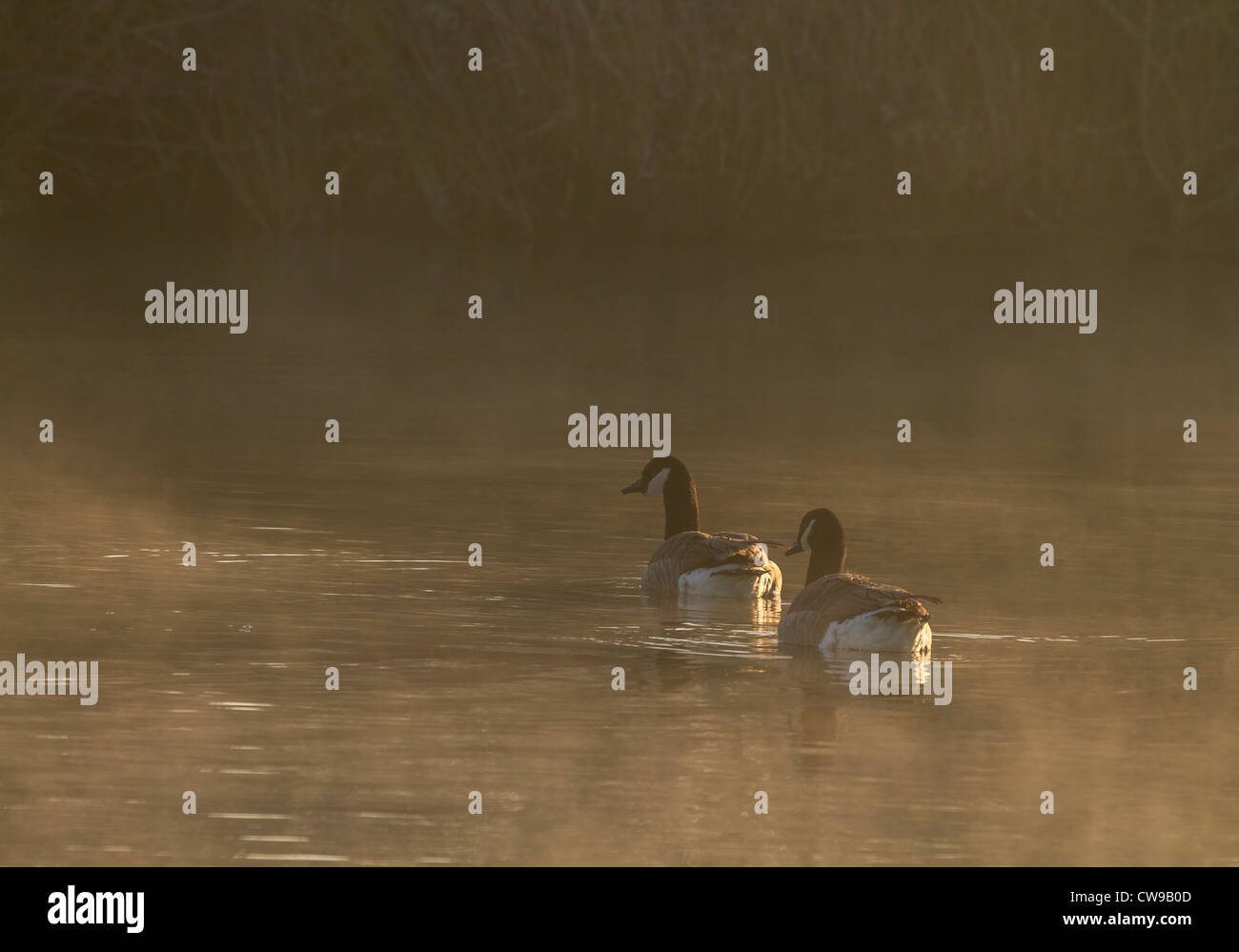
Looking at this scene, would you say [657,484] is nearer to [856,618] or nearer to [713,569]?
[713,569]

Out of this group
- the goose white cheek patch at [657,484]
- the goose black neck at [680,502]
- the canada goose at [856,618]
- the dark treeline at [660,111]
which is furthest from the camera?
the dark treeline at [660,111]

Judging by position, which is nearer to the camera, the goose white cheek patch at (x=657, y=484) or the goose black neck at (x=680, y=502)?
the goose black neck at (x=680, y=502)

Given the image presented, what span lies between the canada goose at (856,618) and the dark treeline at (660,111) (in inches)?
1639

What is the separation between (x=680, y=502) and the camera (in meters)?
18.7

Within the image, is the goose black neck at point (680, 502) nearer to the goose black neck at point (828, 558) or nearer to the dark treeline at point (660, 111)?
the goose black neck at point (828, 558)

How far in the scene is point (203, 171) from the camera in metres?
62.0

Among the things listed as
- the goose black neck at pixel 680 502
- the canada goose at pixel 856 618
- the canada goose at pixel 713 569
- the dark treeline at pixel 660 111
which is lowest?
the canada goose at pixel 856 618

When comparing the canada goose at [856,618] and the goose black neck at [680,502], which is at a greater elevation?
the goose black neck at [680,502]

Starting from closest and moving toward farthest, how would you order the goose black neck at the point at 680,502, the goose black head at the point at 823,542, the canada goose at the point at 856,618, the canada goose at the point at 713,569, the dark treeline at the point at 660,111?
1. the canada goose at the point at 856,618
2. the goose black head at the point at 823,542
3. the canada goose at the point at 713,569
4. the goose black neck at the point at 680,502
5. the dark treeline at the point at 660,111

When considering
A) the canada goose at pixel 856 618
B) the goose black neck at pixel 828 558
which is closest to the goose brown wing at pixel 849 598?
the canada goose at pixel 856 618

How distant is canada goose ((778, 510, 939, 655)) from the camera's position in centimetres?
1420

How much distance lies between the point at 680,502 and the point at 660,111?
3970cm

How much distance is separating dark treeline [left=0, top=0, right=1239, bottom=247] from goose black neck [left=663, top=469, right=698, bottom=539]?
37599 millimetres

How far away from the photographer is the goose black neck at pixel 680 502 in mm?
18609
